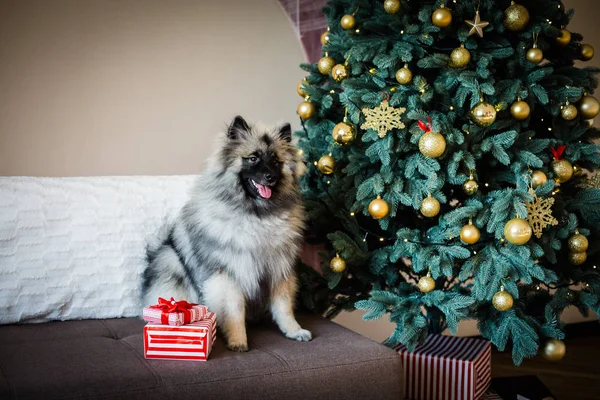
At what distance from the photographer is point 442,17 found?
210cm

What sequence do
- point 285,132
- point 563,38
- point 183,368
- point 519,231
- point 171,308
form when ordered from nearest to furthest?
point 183,368 < point 171,308 < point 519,231 < point 285,132 < point 563,38

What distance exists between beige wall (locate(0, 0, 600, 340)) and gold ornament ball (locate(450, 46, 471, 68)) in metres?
1.29

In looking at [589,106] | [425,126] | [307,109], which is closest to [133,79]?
Answer: [307,109]

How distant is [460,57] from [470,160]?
38cm

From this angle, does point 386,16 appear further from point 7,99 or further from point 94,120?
point 7,99

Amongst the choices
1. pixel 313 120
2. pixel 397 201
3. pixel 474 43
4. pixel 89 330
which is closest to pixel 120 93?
pixel 313 120

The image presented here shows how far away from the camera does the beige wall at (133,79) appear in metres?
2.58

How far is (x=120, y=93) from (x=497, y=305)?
1.96 meters

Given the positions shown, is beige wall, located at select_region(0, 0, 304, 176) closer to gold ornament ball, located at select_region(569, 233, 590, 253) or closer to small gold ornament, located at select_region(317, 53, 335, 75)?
small gold ornament, located at select_region(317, 53, 335, 75)

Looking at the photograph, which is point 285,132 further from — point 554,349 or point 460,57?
point 554,349

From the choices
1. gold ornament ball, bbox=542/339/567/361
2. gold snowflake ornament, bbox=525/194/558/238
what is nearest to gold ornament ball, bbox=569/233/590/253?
gold snowflake ornament, bbox=525/194/558/238

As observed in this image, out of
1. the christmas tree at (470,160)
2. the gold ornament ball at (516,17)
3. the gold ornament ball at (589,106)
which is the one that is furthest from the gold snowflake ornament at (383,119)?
the gold ornament ball at (589,106)

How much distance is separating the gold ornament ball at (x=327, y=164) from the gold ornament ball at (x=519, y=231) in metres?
0.76

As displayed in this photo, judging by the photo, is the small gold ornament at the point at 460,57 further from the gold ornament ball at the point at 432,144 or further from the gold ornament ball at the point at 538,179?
the gold ornament ball at the point at 538,179
